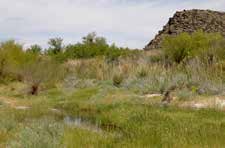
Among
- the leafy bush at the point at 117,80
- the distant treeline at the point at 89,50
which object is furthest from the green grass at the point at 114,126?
the distant treeline at the point at 89,50

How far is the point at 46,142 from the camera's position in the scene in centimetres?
812

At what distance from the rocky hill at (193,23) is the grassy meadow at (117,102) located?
1592 centimetres

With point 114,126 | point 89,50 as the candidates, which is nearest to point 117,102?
point 114,126

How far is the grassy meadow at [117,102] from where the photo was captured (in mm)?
9680

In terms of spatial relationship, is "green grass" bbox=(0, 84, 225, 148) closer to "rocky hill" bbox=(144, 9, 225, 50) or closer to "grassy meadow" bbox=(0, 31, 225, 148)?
"grassy meadow" bbox=(0, 31, 225, 148)

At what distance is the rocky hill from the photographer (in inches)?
2184

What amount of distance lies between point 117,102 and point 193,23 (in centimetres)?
3959

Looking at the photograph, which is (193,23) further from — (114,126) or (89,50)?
(114,126)

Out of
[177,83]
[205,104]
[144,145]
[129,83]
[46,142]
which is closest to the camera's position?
[46,142]

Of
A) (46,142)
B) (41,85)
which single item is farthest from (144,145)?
(41,85)

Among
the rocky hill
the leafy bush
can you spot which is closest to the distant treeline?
the rocky hill

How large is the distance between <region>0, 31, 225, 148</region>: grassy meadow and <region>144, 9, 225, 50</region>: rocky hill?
52.2 feet

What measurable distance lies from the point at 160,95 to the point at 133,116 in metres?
6.46

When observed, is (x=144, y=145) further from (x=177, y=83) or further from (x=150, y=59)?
(x=150, y=59)
